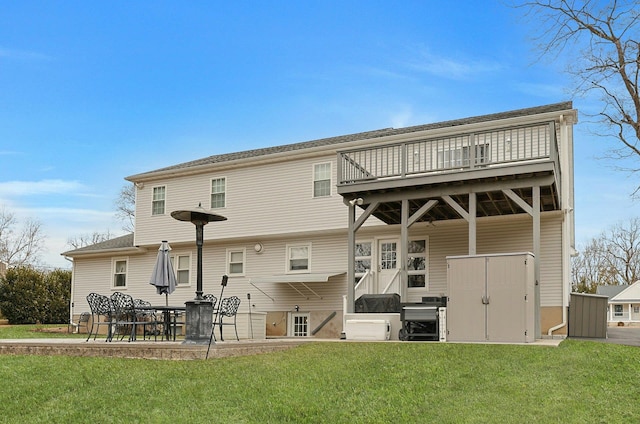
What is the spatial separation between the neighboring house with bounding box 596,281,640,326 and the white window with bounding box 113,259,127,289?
1431 inches

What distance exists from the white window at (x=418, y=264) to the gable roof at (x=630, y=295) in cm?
3549

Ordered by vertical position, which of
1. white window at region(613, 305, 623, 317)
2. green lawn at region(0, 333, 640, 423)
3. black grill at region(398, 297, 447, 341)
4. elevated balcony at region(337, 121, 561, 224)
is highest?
elevated balcony at region(337, 121, 561, 224)

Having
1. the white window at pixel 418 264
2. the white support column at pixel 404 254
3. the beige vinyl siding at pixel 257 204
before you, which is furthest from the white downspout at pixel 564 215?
the beige vinyl siding at pixel 257 204

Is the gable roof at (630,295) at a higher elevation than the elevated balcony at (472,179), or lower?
lower

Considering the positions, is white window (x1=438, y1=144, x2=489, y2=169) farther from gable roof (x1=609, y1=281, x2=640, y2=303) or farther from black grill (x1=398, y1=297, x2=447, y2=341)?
gable roof (x1=609, y1=281, x2=640, y2=303)

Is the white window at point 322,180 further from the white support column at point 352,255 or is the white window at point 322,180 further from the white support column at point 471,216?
the white support column at point 471,216

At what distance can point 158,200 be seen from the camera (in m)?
23.6

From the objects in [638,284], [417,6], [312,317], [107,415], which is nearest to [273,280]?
[312,317]

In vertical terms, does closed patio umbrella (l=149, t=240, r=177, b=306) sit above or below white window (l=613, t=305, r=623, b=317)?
above

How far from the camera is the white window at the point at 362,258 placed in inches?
766

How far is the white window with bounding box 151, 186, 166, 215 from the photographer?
2355 centimetres

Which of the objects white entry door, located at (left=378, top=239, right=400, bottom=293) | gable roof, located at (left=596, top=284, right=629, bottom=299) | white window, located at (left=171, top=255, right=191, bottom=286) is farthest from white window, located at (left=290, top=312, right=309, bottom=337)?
gable roof, located at (left=596, top=284, right=629, bottom=299)

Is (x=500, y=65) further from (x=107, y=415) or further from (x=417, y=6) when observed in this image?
(x=107, y=415)

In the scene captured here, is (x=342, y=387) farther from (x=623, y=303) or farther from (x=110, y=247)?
(x=623, y=303)
